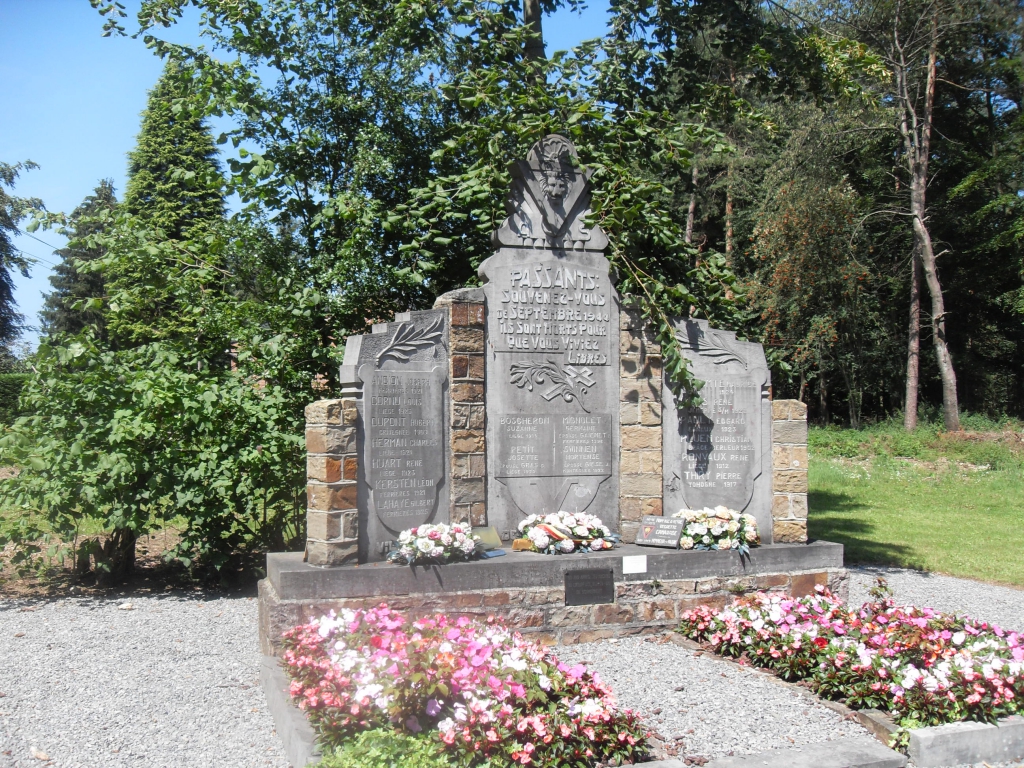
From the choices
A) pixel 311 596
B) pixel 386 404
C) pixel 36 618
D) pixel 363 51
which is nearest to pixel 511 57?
pixel 363 51

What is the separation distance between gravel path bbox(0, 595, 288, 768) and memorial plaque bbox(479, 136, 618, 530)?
7.31 feet

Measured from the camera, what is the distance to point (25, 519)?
7234 millimetres

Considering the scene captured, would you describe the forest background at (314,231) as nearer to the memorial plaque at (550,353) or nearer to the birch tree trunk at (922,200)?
the memorial plaque at (550,353)

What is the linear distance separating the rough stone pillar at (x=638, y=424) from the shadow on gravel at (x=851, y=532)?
3875 mm

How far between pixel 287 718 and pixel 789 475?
4.24 metres

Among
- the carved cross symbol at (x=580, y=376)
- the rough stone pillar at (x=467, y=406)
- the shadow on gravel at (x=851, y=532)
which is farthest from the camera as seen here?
the shadow on gravel at (x=851, y=532)

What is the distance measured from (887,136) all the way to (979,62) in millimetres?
2901

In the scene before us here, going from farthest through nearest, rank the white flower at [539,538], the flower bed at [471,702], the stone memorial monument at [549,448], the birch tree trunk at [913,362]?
1. the birch tree trunk at [913,362]
2. the white flower at [539,538]
3. the stone memorial monument at [549,448]
4. the flower bed at [471,702]

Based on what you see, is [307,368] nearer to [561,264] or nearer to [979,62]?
[561,264]

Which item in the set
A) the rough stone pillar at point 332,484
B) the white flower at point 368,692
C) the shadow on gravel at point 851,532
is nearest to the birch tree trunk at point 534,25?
the rough stone pillar at point 332,484

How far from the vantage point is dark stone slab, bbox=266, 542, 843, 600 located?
211 inches

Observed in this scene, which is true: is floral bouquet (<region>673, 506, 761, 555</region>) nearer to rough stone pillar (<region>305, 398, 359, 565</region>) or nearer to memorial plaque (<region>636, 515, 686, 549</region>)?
memorial plaque (<region>636, 515, 686, 549</region>)

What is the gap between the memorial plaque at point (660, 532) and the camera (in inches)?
245

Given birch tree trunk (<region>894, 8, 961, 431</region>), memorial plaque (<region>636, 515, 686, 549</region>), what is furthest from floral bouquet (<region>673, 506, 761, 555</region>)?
birch tree trunk (<region>894, 8, 961, 431</region>)
